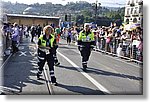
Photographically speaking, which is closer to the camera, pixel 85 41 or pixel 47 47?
pixel 47 47

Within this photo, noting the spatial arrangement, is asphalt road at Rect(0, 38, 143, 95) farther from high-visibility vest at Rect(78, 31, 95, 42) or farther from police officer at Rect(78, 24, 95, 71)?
high-visibility vest at Rect(78, 31, 95, 42)

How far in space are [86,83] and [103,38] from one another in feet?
24.6

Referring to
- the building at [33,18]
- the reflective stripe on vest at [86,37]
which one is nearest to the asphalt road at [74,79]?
the reflective stripe on vest at [86,37]

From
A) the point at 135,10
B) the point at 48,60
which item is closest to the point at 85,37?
the point at 135,10

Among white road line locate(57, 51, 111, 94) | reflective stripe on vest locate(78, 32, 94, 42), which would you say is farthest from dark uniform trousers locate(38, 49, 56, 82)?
reflective stripe on vest locate(78, 32, 94, 42)

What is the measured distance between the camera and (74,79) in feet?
25.7

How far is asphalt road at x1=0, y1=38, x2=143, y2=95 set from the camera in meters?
6.79

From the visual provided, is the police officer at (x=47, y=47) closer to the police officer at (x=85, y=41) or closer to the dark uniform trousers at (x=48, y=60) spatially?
the dark uniform trousers at (x=48, y=60)

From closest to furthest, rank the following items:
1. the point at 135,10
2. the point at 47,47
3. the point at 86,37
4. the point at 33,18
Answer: the point at 47,47 → the point at 135,10 → the point at 33,18 → the point at 86,37

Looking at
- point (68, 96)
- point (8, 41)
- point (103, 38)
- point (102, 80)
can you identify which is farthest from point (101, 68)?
point (103, 38)

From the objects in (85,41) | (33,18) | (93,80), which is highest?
(33,18)

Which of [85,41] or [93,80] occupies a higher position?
[85,41]

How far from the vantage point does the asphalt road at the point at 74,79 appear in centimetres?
679

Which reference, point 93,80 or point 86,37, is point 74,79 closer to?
point 93,80
